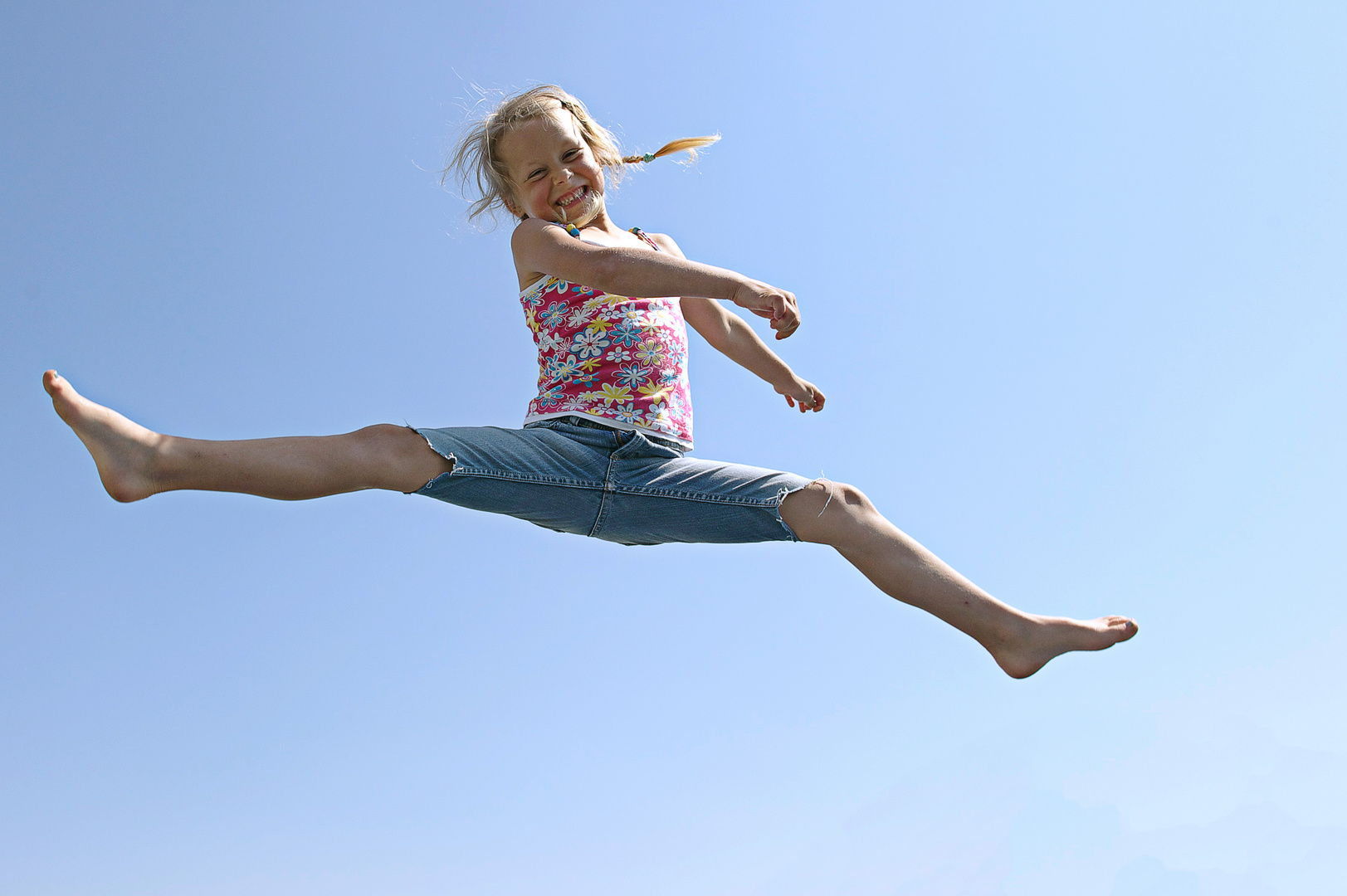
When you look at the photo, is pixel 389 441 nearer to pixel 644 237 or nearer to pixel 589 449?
pixel 589 449

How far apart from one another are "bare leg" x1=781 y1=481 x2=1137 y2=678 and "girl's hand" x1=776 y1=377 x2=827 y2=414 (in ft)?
2.04

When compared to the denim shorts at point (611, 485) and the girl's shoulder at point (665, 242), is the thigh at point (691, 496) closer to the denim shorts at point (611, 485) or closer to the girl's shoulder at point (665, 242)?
the denim shorts at point (611, 485)

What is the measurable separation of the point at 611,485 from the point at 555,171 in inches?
37.5

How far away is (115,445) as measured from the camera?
2373 mm

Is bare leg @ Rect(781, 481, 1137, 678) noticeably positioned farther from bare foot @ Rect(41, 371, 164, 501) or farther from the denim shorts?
bare foot @ Rect(41, 371, 164, 501)

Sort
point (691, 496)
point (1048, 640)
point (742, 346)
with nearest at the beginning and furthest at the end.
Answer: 1. point (691, 496)
2. point (1048, 640)
3. point (742, 346)

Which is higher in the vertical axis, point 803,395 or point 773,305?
point 803,395

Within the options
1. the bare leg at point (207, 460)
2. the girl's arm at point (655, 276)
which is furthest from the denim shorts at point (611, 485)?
the girl's arm at point (655, 276)

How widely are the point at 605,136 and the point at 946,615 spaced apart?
1.79 metres

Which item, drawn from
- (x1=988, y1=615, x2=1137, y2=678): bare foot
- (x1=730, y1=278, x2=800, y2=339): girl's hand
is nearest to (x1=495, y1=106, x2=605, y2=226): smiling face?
(x1=730, y1=278, x2=800, y2=339): girl's hand

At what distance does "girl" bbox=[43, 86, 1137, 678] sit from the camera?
2.40 meters

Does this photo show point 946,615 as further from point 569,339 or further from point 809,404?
point 569,339

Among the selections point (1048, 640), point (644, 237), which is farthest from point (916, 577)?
point (644, 237)

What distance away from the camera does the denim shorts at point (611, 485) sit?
2607 millimetres
